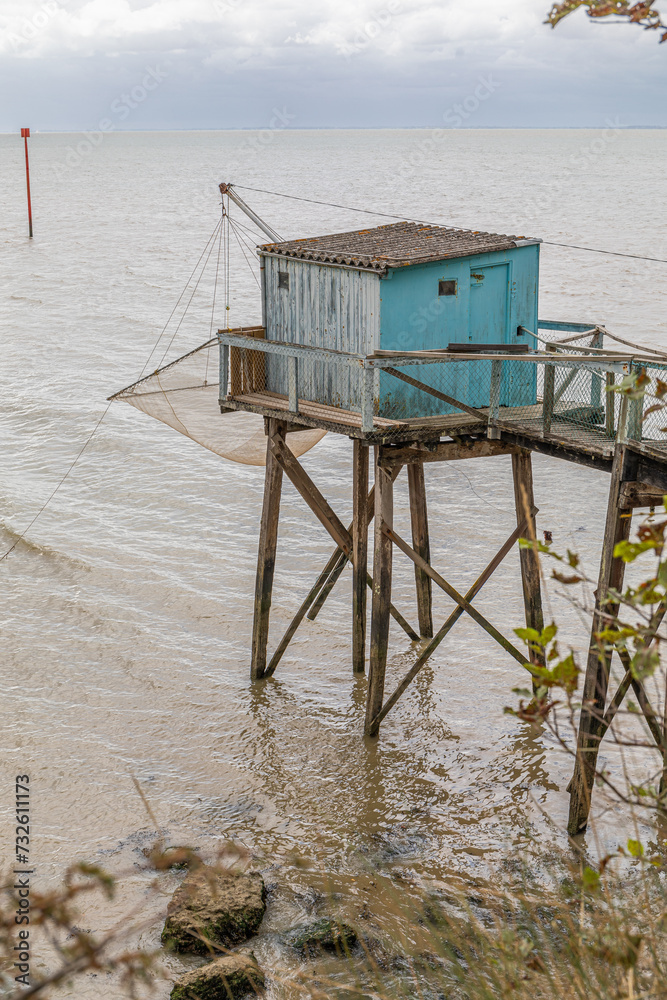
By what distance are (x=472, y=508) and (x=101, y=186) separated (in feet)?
326

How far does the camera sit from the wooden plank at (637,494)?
804 cm

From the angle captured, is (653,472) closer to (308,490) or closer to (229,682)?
(308,490)

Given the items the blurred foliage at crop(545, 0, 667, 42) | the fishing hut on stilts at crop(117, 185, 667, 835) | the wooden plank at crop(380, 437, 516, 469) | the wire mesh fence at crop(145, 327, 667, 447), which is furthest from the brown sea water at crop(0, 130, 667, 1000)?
the blurred foliage at crop(545, 0, 667, 42)

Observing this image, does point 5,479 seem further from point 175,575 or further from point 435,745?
point 435,745

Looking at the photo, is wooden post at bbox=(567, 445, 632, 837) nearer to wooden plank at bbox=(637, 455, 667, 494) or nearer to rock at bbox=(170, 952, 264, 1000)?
wooden plank at bbox=(637, 455, 667, 494)

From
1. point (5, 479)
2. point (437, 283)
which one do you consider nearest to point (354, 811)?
point (437, 283)

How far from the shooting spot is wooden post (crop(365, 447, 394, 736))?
31.6 feet

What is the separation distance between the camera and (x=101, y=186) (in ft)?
353

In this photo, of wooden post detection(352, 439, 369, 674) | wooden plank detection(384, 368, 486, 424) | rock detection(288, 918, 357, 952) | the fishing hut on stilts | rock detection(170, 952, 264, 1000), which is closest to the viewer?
rock detection(170, 952, 264, 1000)

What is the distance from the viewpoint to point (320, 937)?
7.39 m

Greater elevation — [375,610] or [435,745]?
[375,610]

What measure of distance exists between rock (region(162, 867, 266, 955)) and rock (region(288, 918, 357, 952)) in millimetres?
327

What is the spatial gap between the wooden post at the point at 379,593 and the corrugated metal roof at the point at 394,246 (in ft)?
5.77

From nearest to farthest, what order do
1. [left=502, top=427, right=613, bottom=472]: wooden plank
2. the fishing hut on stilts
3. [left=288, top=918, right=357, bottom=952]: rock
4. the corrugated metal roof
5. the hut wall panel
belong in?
1. [left=288, top=918, right=357, bottom=952]: rock
2. [left=502, top=427, right=613, bottom=472]: wooden plank
3. the fishing hut on stilts
4. the corrugated metal roof
5. the hut wall panel
